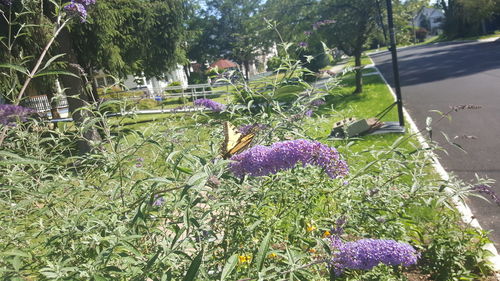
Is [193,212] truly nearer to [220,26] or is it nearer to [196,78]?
[196,78]

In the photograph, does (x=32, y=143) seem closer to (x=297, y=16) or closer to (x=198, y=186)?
(x=198, y=186)

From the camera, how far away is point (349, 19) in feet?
41.1

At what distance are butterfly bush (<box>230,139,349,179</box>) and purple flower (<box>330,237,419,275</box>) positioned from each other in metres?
0.37

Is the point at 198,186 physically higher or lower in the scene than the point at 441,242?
higher

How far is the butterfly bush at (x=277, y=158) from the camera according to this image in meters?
1.47

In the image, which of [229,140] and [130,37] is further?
[130,37]

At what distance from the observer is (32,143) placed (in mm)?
2613

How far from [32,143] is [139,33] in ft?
34.2

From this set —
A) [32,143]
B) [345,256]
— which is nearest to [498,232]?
[345,256]

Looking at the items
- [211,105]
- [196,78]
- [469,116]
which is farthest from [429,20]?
[211,105]

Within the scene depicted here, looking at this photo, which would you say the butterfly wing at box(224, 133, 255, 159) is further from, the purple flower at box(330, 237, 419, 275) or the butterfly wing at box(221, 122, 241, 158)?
the purple flower at box(330, 237, 419, 275)

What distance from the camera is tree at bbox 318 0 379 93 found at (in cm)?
1234

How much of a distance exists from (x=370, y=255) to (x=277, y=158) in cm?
55

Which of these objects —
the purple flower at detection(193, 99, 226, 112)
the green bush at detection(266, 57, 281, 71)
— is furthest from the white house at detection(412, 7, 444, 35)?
the purple flower at detection(193, 99, 226, 112)
